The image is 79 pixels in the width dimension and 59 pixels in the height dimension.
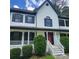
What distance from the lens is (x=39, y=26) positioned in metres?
6.50

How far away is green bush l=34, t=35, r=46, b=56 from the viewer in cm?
584

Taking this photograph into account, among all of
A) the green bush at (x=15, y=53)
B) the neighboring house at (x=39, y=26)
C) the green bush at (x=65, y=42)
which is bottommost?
the green bush at (x=15, y=53)

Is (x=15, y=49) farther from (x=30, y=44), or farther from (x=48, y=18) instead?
(x=48, y=18)

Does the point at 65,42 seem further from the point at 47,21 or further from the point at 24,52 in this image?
the point at 24,52

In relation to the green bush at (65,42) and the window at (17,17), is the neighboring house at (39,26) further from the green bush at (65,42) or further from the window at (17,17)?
the green bush at (65,42)

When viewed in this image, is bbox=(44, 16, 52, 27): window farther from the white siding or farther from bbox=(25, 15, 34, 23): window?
bbox=(25, 15, 34, 23): window

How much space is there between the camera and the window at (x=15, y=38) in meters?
5.88

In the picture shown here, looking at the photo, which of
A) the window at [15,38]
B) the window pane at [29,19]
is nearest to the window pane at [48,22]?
the window pane at [29,19]

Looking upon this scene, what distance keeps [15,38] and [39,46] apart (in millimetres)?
771

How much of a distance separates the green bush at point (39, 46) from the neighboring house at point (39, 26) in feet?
0.85

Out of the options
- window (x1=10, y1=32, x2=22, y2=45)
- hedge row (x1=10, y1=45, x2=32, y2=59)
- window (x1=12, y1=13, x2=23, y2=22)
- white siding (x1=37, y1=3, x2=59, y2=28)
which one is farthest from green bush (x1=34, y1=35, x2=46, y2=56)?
window (x1=12, y1=13, x2=23, y2=22)

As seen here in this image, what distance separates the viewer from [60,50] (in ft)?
20.2
